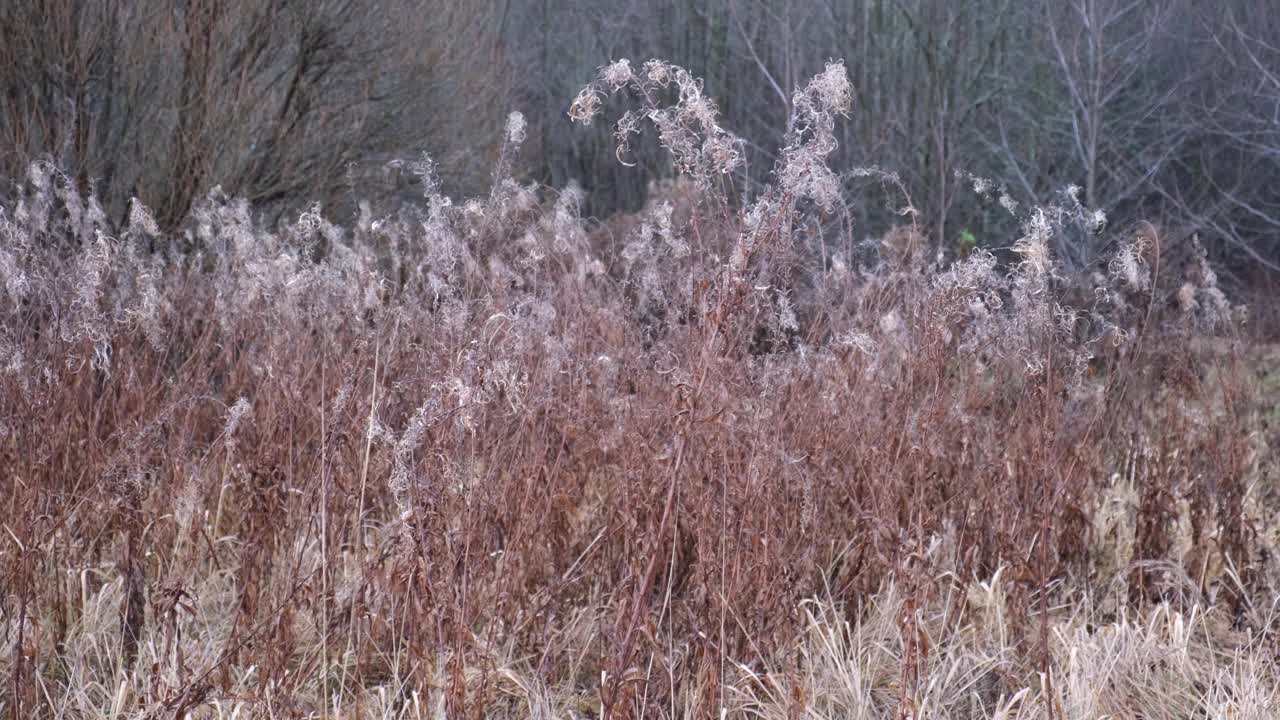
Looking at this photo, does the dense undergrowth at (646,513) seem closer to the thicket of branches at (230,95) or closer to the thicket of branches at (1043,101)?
the thicket of branches at (230,95)

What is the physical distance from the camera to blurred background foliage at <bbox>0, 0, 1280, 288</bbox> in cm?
749

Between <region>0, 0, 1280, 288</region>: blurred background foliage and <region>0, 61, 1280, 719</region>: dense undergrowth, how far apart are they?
110 centimetres

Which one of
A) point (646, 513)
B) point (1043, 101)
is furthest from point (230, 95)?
point (1043, 101)

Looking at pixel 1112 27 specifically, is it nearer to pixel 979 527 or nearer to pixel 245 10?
pixel 245 10

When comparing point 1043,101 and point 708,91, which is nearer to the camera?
point 1043,101

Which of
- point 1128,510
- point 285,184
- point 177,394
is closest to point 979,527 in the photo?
point 1128,510

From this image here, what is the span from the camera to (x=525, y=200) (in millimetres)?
3916

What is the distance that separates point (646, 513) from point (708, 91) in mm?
12886

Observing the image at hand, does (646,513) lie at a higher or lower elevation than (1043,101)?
lower

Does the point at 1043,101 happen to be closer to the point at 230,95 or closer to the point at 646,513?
the point at 230,95

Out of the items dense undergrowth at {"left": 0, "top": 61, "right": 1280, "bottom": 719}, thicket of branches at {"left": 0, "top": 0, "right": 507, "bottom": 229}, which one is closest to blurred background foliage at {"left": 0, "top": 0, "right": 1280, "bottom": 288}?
thicket of branches at {"left": 0, "top": 0, "right": 507, "bottom": 229}

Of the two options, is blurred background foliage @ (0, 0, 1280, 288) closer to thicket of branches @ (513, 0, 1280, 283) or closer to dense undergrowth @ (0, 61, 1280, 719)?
thicket of branches @ (513, 0, 1280, 283)

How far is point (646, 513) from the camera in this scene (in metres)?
3.01

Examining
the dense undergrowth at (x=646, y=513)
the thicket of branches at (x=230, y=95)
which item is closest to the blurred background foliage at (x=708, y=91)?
the thicket of branches at (x=230, y=95)
